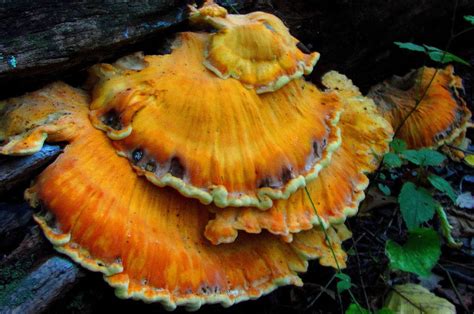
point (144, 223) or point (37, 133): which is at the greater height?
A: point (37, 133)

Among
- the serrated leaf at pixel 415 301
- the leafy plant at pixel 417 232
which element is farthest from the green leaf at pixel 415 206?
the serrated leaf at pixel 415 301

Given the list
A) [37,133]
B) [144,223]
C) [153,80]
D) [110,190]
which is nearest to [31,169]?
[37,133]

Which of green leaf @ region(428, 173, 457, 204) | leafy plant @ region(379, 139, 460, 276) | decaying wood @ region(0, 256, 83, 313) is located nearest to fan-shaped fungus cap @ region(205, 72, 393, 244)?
leafy plant @ region(379, 139, 460, 276)

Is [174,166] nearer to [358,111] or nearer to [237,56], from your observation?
[237,56]

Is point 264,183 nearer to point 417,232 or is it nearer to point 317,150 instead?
point 317,150

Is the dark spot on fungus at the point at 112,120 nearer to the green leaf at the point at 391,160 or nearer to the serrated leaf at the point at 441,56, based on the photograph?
the green leaf at the point at 391,160

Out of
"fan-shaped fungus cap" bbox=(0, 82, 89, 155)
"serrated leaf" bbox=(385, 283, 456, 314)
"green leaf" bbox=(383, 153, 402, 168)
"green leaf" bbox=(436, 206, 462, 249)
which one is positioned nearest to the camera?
"fan-shaped fungus cap" bbox=(0, 82, 89, 155)

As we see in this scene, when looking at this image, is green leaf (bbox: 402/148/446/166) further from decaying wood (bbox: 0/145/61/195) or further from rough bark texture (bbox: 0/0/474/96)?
decaying wood (bbox: 0/145/61/195)
